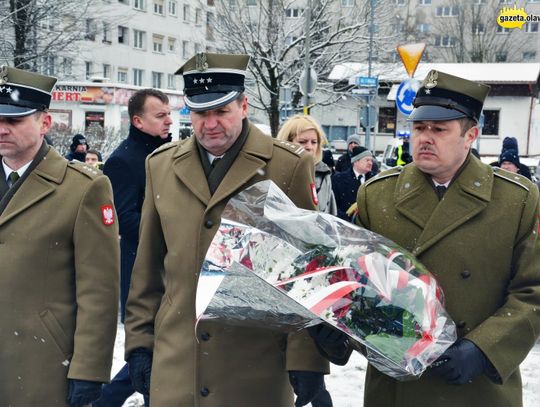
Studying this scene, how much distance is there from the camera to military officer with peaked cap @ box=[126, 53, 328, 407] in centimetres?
318

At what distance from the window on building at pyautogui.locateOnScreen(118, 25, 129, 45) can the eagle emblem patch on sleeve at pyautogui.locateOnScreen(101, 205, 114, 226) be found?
47.9 m

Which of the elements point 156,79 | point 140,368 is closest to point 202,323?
point 140,368

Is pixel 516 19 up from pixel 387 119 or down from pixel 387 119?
up

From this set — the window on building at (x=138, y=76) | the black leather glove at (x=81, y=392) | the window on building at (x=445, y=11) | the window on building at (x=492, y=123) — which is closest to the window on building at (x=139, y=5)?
the window on building at (x=138, y=76)

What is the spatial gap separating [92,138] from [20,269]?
17.6 meters

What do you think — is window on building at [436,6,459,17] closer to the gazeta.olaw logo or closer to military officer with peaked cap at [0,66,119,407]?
the gazeta.olaw logo

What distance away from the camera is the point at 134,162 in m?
5.45

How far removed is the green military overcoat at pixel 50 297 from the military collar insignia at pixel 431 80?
4.87 feet

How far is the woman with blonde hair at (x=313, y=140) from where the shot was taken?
5835mm

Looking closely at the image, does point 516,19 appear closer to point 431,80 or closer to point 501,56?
point 431,80

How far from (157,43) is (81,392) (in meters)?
51.8

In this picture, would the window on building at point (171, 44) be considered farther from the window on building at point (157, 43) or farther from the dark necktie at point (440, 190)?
the dark necktie at point (440, 190)

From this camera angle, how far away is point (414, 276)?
2.67 metres

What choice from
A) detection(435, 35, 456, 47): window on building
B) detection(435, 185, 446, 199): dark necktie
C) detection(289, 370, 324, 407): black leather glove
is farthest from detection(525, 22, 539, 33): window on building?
detection(289, 370, 324, 407): black leather glove
